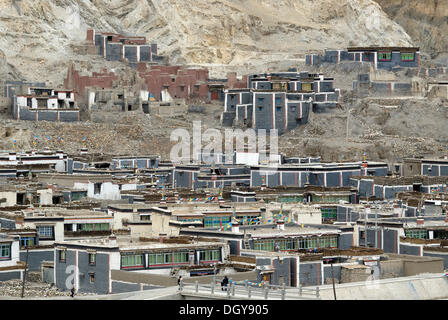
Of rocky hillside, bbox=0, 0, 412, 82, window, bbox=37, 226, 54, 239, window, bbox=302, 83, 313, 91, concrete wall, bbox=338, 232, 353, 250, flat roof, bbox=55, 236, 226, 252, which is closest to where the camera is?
flat roof, bbox=55, 236, 226, 252

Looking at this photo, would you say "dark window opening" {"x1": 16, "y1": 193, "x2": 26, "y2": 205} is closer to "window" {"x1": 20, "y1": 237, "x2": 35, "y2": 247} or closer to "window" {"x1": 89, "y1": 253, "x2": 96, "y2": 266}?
"window" {"x1": 20, "y1": 237, "x2": 35, "y2": 247}

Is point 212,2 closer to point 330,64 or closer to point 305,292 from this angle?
point 330,64

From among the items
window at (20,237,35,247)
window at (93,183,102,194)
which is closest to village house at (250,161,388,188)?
window at (93,183,102,194)

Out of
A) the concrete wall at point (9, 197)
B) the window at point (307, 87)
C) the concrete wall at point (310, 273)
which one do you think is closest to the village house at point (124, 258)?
the concrete wall at point (310, 273)

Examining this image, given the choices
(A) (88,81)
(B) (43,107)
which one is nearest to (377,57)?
(A) (88,81)

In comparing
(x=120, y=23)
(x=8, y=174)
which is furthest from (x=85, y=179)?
(x=120, y=23)

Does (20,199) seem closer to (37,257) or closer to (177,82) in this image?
(37,257)
